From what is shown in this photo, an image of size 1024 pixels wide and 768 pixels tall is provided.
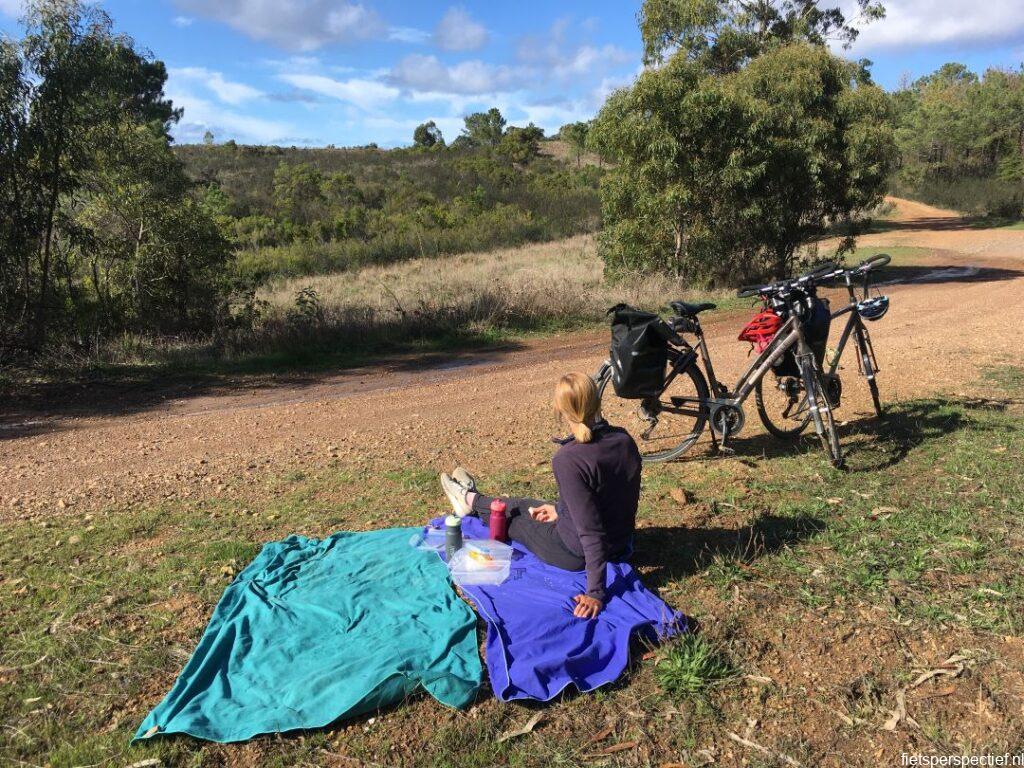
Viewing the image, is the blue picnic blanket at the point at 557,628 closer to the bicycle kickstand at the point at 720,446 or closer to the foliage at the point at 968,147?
the bicycle kickstand at the point at 720,446

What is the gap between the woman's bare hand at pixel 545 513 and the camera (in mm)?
4473

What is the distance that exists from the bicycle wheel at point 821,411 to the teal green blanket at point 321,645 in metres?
3.06

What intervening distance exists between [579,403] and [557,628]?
113 cm

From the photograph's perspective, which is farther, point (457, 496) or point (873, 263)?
point (873, 263)

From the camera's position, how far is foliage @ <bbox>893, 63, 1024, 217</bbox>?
44.0 metres

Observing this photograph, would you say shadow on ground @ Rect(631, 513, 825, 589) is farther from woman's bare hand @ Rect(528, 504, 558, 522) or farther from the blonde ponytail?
the blonde ponytail

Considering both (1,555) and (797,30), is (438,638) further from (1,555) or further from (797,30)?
(797,30)

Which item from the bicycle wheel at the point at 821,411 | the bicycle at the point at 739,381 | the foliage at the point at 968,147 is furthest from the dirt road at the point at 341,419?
the foliage at the point at 968,147

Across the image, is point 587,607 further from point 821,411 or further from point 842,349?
point 842,349

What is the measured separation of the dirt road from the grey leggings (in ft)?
4.75

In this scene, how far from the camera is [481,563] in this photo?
14.2ft

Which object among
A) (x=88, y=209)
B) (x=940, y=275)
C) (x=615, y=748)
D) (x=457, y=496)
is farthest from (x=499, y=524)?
(x=940, y=275)

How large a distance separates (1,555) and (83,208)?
10.5m

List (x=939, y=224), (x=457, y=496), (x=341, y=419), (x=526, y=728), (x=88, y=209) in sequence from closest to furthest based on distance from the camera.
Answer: (x=526, y=728) → (x=457, y=496) → (x=341, y=419) → (x=88, y=209) → (x=939, y=224)
